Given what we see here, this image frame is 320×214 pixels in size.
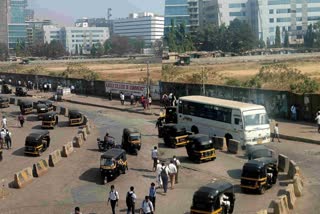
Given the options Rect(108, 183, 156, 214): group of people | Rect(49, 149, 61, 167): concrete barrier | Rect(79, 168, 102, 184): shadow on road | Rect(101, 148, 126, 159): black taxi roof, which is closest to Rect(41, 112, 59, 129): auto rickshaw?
Rect(49, 149, 61, 167): concrete barrier

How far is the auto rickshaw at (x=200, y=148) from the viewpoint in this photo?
2856cm

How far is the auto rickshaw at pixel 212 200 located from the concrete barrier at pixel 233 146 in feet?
38.8

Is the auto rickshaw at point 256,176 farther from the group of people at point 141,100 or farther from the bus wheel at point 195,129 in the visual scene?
the group of people at point 141,100

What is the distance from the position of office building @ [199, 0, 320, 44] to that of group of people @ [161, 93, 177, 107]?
14364 centimetres

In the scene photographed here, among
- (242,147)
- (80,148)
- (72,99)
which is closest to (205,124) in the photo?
(242,147)

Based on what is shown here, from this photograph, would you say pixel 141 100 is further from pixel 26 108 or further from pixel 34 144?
pixel 34 144

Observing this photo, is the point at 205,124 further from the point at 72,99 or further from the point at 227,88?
the point at 72,99

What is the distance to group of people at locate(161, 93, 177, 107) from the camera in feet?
167

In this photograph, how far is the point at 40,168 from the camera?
27688mm

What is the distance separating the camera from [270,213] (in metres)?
19.0

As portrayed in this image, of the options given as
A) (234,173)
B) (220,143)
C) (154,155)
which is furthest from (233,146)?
(154,155)

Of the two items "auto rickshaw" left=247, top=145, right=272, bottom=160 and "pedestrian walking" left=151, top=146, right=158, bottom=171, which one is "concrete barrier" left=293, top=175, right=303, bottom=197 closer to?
"auto rickshaw" left=247, top=145, right=272, bottom=160

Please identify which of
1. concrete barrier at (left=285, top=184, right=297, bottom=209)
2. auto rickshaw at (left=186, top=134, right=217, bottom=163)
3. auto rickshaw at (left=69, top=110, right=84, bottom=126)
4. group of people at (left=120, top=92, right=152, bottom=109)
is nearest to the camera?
concrete barrier at (left=285, top=184, right=297, bottom=209)

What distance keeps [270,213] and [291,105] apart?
23944 millimetres
